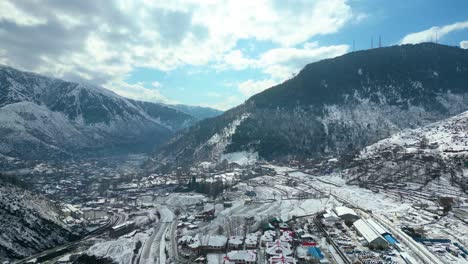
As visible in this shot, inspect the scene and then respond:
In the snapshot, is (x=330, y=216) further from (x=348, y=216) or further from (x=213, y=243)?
(x=213, y=243)

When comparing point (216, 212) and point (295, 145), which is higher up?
point (295, 145)

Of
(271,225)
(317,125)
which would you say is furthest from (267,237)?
(317,125)

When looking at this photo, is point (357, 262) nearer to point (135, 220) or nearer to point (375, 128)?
point (135, 220)

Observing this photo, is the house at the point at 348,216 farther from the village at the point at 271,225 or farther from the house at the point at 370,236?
the house at the point at 370,236

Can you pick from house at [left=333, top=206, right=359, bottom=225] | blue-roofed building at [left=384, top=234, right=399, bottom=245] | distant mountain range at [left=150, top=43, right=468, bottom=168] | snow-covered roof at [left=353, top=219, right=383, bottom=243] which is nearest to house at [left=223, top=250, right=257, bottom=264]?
snow-covered roof at [left=353, top=219, right=383, bottom=243]

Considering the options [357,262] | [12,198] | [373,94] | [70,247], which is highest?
[373,94]

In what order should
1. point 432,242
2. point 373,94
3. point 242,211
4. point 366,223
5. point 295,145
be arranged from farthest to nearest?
point 373,94 → point 295,145 → point 242,211 → point 366,223 → point 432,242

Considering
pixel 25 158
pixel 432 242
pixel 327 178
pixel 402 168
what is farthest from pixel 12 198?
pixel 25 158
